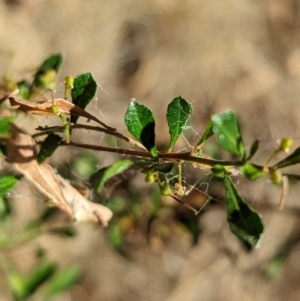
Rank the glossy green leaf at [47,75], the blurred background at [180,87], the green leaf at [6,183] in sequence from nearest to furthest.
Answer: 1. the green leaf at [6,183]
2. the glossy green leaf at [47,75]
3. the blurred background at [180,87]

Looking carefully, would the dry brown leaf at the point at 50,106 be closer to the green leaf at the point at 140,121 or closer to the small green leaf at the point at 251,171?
the green leaf at the point at 140,121

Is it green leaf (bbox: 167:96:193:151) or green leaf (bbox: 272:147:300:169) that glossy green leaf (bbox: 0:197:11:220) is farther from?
green leaf (bbox: 272:147:300:169)

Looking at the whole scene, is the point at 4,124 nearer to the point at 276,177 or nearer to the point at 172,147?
the point at 172,147

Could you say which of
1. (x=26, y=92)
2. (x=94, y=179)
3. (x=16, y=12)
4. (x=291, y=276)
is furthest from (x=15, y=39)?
(x=291, y=276)

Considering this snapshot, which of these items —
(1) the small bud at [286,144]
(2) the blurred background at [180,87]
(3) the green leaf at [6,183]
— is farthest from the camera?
(2) the blurred background at [180,87]

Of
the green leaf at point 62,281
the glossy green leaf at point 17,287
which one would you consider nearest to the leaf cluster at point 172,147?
the glossy green leaf at point 17,287

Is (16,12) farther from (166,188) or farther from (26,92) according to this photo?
(166,188)
